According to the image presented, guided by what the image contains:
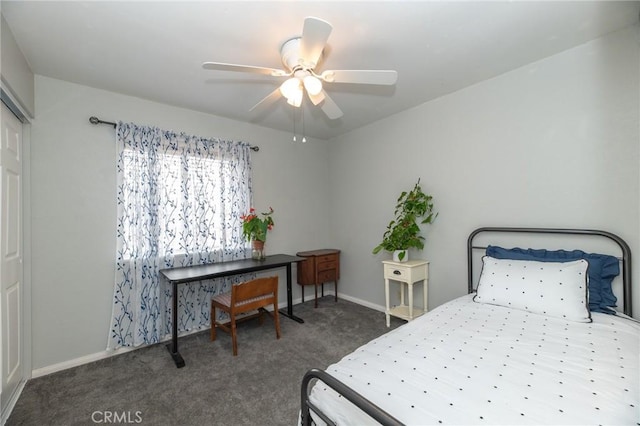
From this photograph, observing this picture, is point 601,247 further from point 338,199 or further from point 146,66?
point 146,66

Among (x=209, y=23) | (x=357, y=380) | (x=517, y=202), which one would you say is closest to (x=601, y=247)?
(x=517, y=202)

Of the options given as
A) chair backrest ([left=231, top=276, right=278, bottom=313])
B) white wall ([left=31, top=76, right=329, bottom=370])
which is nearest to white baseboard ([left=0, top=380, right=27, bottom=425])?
white wall ([left=31, top=76, right=329, bottom=370])

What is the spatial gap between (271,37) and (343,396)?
7.09 feet

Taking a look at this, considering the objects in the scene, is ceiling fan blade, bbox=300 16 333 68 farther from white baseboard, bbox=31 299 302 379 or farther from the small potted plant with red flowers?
white baseboard, bbox=31 299 302 379

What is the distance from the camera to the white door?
1.86 m

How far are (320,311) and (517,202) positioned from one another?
2605 millimetres

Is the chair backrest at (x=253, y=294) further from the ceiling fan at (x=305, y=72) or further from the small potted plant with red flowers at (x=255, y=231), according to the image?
the ceiling fan at (x=305, y=72)

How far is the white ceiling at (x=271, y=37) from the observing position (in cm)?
169

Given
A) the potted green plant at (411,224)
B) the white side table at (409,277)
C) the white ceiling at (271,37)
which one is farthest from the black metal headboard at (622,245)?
the white ceiling at (271,37)

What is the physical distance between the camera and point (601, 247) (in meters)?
2.06

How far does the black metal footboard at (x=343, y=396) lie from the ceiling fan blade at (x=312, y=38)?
159 cm

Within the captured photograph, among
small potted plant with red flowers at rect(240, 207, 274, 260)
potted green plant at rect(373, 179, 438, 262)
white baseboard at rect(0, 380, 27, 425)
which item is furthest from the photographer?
small potted plant with red flowers at rect(240, 207, 274, 260)

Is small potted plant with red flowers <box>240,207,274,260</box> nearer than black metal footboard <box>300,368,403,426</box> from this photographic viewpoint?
No

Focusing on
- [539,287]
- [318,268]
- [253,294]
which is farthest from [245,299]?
[539,287]
